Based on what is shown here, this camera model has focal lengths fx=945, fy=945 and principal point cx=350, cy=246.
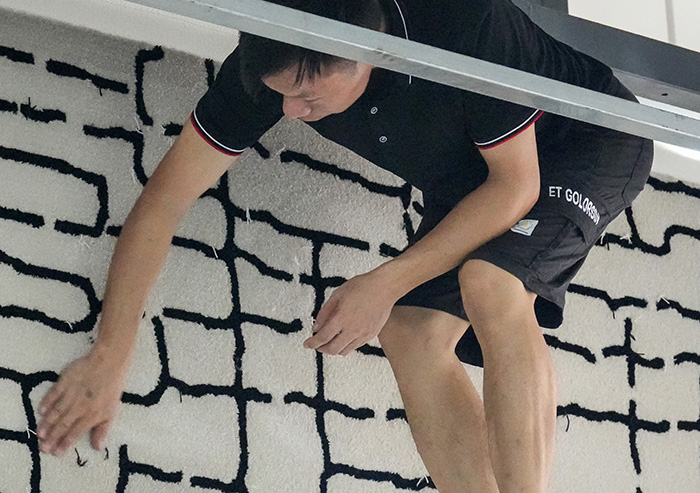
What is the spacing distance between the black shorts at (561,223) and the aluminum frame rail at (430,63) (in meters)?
0.36

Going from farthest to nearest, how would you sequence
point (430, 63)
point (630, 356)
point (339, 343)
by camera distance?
1. point (630, 356)
2. point (339, 343)
3. point (430, 63)

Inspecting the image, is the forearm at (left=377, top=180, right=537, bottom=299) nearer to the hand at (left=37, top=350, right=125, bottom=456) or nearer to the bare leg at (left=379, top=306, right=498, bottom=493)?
the bare leg at (left=379, top=306, right=498, bottom=493)

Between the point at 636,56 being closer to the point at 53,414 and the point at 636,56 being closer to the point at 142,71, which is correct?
the point at 142,71

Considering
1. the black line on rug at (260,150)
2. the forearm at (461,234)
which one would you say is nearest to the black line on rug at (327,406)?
the forearm at (461,234)

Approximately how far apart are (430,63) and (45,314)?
2.54ft

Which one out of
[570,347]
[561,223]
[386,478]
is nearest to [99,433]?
[386,478]

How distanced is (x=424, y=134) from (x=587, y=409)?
61cm

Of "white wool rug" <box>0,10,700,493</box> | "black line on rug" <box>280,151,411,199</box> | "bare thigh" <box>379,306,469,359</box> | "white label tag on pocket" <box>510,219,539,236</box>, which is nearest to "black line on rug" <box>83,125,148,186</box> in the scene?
"white wool rug" <box>0,10,700,493</box>

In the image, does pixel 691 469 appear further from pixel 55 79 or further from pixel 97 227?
pixel 55 79

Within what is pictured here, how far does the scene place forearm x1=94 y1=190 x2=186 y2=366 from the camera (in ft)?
4.10

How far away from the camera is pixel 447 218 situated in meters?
1.29

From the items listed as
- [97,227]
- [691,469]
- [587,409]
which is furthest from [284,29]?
[691,469]

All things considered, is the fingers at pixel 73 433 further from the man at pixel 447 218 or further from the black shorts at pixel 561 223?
the black shorts at pixel 561 223

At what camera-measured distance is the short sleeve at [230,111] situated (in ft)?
4.19
